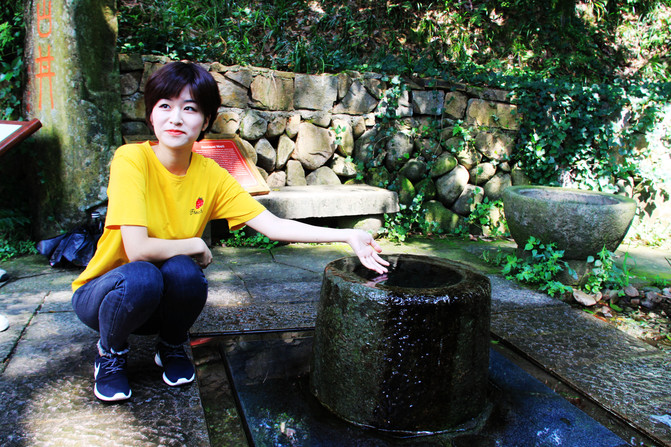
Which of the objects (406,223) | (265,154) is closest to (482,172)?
(406,223)

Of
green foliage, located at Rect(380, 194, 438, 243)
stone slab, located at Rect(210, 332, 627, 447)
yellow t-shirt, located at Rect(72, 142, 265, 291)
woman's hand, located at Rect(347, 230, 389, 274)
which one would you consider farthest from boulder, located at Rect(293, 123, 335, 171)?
woman's hand, located at Rect(347, 230, 389, 274)

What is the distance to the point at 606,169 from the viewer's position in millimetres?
5043

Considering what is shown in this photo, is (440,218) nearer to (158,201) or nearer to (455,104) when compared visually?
(455,104)

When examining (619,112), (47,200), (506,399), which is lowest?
(506,399)

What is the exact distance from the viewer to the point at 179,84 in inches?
62.8

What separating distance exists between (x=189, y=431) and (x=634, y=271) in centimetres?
365

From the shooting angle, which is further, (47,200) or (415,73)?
(415,73)

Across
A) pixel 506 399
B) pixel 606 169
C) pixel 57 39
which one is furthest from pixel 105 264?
pixel 606 169

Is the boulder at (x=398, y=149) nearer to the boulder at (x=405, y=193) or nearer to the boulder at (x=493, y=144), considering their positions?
the boulder at (x=405, y=193)

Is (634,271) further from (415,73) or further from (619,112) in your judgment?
(415,73)

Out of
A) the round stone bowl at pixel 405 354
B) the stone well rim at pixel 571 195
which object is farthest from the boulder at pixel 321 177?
the round stone bowl at pixel 405 354

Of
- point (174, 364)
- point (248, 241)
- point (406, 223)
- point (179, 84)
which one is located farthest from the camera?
point (406, 223)

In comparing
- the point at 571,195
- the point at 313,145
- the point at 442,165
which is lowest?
the point at 571,195

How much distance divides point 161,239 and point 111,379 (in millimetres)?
501
